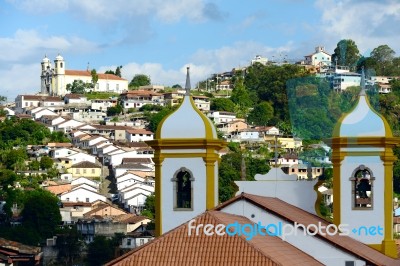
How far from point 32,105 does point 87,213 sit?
6555 centimetres

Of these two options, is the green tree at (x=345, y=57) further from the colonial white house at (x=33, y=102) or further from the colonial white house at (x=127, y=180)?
the colonial white house at (x=33, y=102)

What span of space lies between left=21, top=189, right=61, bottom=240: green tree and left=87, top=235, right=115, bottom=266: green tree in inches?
310

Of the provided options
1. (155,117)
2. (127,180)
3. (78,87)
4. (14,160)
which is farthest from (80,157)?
(78,87)

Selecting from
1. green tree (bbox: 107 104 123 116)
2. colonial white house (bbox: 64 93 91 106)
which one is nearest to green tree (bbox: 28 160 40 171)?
green tree (bbox: 107 104 123 116)

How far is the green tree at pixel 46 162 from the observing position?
11668 cm

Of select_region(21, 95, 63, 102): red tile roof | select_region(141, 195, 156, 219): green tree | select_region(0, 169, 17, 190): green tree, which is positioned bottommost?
select_region(141, 195, 156, 219): green tree

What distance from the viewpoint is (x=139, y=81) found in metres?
187

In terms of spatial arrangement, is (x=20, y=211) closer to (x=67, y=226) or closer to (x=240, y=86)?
(x=67, y=226)

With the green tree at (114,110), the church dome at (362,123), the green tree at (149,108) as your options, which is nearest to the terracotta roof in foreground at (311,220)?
the church dome at (362,123)

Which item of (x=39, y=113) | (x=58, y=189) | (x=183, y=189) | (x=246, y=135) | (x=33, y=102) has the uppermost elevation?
(x=33, y=102)

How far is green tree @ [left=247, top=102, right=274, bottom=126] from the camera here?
142 m

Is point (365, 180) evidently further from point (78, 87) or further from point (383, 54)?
point (78, 87)

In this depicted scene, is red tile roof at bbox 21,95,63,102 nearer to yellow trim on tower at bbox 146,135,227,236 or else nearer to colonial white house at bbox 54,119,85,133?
colonial white house at bbox 54,119,85,133

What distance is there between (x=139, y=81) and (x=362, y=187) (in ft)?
518
